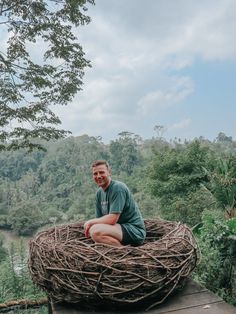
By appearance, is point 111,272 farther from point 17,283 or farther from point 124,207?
point 17,283

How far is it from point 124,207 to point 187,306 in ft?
2.63

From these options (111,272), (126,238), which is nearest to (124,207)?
(126,238)

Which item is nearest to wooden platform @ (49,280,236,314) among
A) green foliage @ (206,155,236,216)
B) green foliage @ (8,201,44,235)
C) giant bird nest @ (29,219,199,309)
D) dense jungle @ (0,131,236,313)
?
giant bird nest @ (29,219,199,309)

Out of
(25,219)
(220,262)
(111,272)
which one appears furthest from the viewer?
(25,219)

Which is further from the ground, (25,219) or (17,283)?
(25,219)

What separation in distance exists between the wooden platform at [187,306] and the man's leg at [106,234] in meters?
0.46

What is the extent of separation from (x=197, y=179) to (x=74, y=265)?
11.7 m

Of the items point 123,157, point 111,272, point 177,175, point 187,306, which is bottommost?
point 187,306

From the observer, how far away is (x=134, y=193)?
61.4 ft

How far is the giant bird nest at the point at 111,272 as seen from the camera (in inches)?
79.4

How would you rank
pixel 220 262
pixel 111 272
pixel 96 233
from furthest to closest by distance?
pixel 220 262 → pixel 96 233 → pixel 111 272

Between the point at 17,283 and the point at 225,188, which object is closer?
the point at 17,283

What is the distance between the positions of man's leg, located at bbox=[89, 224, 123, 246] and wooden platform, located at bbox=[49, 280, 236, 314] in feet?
1.51

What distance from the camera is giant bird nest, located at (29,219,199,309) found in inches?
79.4
